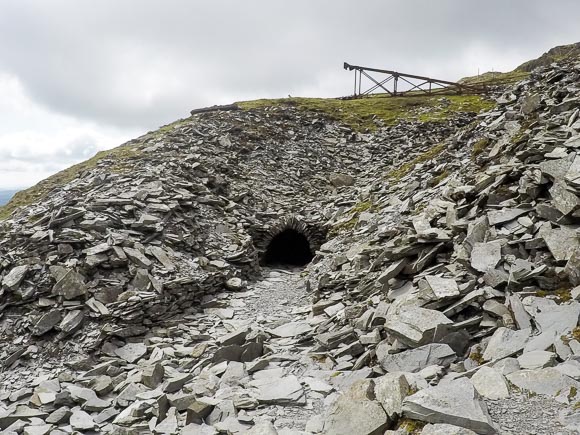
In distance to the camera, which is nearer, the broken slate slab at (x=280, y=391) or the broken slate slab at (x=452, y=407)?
the broken slate slab at (x=452, y=407)

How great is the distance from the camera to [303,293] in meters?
18.6

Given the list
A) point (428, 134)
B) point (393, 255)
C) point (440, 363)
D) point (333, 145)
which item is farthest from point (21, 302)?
point (428, 134)

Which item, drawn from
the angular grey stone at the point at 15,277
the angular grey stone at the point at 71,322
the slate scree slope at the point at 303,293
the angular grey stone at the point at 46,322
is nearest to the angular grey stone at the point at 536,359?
the slate scree slope at the point at 303,293

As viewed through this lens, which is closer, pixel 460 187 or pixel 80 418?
pixel 80 418

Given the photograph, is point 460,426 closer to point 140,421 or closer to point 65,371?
point 140,421

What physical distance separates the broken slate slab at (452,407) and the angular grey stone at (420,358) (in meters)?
1.73

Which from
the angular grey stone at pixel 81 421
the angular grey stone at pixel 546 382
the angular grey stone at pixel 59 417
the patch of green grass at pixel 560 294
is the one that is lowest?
the angular grey stone at pixel 81 421

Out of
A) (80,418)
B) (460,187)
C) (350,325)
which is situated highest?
(460,187)

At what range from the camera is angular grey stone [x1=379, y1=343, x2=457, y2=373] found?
7.79 metres

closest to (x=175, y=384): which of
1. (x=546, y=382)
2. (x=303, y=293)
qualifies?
(x=546, y=382)

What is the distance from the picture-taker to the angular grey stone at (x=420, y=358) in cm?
779

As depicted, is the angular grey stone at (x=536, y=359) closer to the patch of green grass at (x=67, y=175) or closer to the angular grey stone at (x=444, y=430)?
the angular grey stone at (x=444, y=430)

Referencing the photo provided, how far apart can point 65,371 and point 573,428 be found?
14395 mm

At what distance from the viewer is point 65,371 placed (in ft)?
45.4
